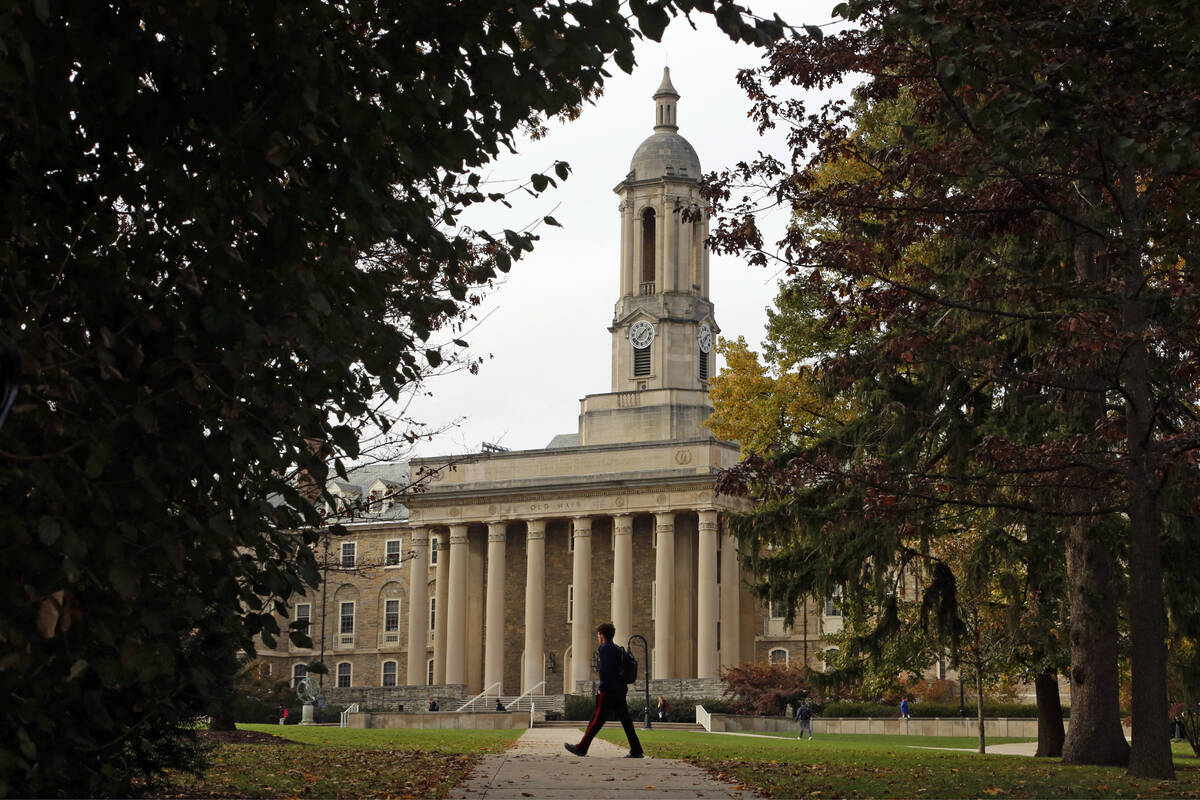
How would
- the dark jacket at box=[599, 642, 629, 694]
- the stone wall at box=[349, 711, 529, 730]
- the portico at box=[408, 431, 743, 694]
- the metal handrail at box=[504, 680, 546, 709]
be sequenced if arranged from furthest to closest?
the portico at box=[408, 431, 743, 694] < the metal handrail at box=[504, 680, 546, 709] < the stone wall at box=[349, 711, 529, 730] < the dark jacket at box=[599, 642, 629, 694]

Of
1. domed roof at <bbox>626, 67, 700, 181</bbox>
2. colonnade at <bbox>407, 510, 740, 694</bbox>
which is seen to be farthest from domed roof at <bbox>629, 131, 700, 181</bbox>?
colonnade at <bbox>407, 510, 740, 694</bbox>

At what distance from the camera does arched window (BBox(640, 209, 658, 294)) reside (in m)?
77.4

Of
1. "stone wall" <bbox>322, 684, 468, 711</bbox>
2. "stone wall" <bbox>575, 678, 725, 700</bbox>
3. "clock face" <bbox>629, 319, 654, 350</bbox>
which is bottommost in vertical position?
"stone wall" <bbox>322, 684, 468, 711</bbox>

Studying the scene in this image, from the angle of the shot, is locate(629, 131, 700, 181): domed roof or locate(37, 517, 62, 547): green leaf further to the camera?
locate(629, 131, 700, 181): domed roof

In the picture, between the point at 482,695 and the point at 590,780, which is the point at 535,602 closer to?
the point at 482,695

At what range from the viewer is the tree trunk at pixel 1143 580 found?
48.8ft

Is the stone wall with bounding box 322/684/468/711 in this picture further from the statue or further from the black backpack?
the black backpack

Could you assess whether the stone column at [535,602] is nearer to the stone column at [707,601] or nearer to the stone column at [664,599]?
the stone column at [664,599]

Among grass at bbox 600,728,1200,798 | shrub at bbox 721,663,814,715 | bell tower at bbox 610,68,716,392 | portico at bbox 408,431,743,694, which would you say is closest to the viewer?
grass at bbox 600,728,1200,798

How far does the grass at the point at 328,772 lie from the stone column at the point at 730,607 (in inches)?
1702

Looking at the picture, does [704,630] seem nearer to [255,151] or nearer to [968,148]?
[968,148]

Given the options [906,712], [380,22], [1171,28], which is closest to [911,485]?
[1171,28]

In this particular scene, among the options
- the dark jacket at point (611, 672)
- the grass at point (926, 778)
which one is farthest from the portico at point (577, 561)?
the dark jacket at point (611, 672)

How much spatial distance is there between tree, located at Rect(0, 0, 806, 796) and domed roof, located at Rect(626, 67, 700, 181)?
69440 mm
